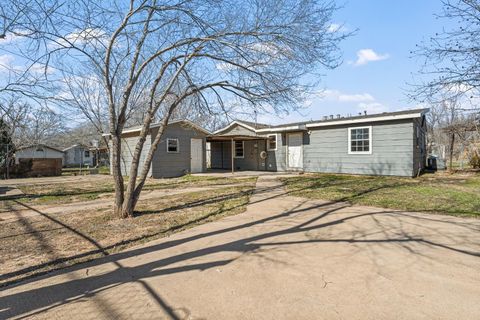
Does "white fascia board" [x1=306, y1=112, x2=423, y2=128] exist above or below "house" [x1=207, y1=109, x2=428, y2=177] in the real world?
above

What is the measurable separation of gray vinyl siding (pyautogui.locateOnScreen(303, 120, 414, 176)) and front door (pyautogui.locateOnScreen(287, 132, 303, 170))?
395 mm

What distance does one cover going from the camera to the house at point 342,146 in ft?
38.9

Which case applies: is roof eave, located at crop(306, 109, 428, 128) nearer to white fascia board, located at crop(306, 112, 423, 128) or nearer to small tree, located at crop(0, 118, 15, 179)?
white fascia board, located at crop(306, 112, 423, 128)

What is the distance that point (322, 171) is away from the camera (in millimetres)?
14508

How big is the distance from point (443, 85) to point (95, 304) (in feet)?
21.6

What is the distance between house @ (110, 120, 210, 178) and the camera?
1465 centimetres

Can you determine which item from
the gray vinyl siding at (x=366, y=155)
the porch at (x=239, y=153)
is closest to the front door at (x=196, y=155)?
the porch at (x=239, y=153)

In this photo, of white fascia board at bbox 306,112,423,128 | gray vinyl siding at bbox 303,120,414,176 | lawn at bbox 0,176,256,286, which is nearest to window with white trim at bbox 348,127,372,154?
gray vinyl siding at bbox 303,120,414,176

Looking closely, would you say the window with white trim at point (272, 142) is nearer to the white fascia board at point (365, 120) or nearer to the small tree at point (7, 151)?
the white fascia board at point (365, 120)

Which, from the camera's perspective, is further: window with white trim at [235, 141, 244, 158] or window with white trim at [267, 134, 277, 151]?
window with white trim at [235, 141, 244, 158]

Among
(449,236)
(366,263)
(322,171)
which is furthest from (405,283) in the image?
(322,171)

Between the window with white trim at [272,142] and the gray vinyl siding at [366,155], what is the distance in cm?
214

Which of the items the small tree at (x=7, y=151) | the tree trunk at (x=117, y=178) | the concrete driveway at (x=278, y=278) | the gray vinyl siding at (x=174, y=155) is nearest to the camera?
the concrete driveway at (x=278, y=278)

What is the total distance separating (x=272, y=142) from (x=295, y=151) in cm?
180
